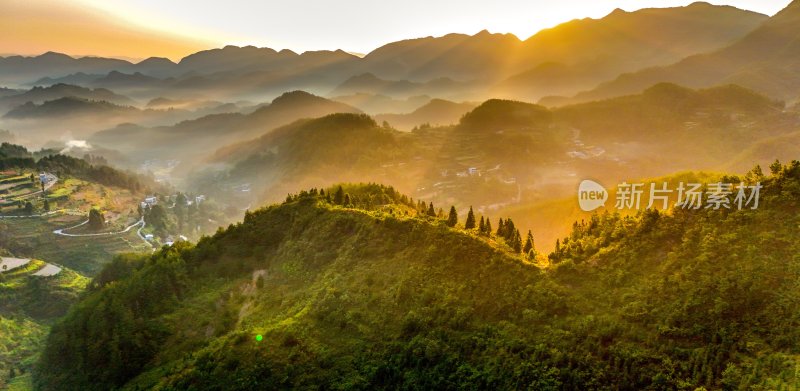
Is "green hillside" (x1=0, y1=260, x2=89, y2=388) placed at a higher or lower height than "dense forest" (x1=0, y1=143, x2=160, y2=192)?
lower

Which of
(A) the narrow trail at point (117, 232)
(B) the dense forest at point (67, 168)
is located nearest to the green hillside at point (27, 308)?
(A) the narrow trail at point (117, 232)

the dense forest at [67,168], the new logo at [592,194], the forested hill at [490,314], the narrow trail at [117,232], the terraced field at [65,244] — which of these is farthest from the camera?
the dense forest at [67,168]

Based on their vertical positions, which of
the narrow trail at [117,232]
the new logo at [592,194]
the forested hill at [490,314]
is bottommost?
the narrow trail at [117,232]

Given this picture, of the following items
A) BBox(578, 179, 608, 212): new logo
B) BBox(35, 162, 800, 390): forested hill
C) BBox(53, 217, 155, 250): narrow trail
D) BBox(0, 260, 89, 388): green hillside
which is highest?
BBox(578, 179, 608, 212): new logo

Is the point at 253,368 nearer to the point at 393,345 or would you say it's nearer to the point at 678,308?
the point at 393,345

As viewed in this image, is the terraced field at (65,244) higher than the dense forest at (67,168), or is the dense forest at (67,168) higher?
the dense forest at (67,168)

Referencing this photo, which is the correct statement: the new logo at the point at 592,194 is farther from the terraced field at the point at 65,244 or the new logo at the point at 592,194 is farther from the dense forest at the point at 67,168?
the dense forest at the point at 67,168

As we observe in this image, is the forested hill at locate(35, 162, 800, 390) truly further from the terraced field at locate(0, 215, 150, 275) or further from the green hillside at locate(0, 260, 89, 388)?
the terraced field at locate(0, 215, 150, 275)

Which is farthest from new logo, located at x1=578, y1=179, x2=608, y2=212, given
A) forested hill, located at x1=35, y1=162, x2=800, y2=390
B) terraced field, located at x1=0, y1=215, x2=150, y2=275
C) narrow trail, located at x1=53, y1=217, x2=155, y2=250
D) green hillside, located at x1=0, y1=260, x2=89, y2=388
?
narrow trail, located at x1=53, y1=217, x2=155, y2=250

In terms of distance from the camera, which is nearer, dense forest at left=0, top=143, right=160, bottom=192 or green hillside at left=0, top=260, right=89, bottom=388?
green hillside at left=0, top=260, right=89, bottom=388

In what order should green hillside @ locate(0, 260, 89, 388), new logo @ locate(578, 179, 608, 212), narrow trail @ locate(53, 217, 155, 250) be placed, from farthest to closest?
narrow trail @ locate(53, 217, 155, 250)
green hillside @ locate(0, 260, 89, 388)
new logo @ locate(578, 179, 608, 212)

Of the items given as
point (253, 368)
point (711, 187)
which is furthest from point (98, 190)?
point (711, 187)
